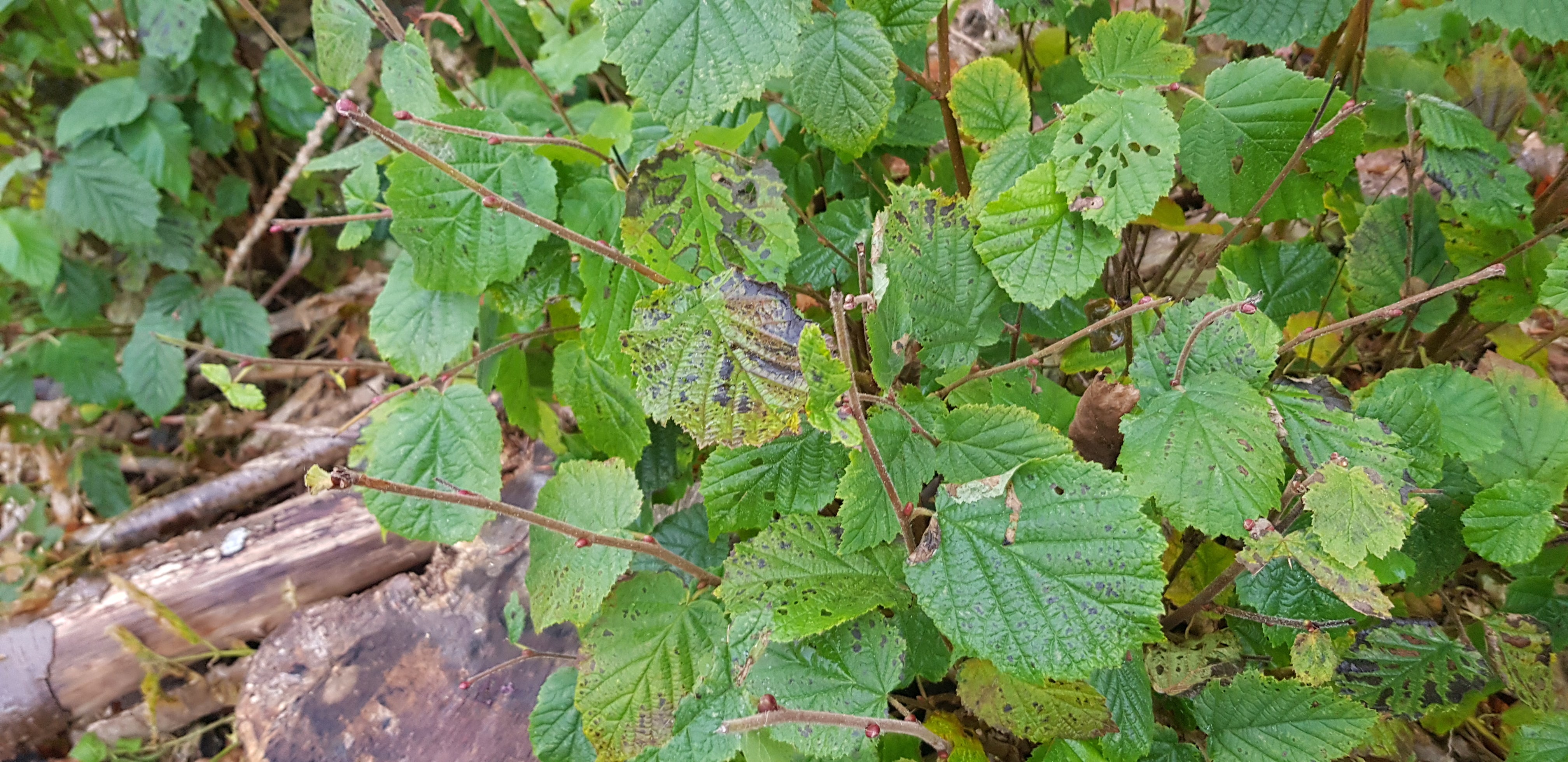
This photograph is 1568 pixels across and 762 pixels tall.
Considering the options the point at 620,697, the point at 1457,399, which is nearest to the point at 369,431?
the point at 620,697

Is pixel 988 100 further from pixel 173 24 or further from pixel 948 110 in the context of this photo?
pixel 173 24

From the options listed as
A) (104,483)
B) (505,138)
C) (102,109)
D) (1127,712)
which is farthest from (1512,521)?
A: (104,483)

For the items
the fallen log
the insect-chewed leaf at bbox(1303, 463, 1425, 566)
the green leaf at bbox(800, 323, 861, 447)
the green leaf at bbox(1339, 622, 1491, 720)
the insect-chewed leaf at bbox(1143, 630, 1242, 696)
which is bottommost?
the fallen log

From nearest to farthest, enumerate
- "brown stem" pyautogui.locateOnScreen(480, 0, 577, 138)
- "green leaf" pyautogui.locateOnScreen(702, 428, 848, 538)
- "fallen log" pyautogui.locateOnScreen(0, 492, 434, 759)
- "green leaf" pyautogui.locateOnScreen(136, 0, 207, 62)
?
"green leaf" pyautogui.locateOnScreen(702, 428, 848, 538) < "brown stem" pyautogui.locateOnScreen(480, 0, 577, 138) < "fallen log" pyautogui.locateOnScreen(0, 492, 434, 759) < "green leaf" pyautogui.locateOnScreen(136, 0, 207, 62)

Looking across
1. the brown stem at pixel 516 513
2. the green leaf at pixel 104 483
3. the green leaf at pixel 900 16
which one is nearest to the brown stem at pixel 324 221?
the brown stem at pixel 516 513

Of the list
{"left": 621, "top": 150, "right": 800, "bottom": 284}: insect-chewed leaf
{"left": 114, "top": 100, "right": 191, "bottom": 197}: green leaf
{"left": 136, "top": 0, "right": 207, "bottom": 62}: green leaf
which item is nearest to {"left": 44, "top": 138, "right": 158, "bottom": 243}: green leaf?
{"left": 114, "top": 100, "right": 191, "bottom": 197}: green leaf

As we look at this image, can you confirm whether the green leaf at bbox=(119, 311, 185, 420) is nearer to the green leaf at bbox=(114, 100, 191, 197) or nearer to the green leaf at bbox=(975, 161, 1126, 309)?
the green leaf at bbox=(114, 100, 191, 197)
